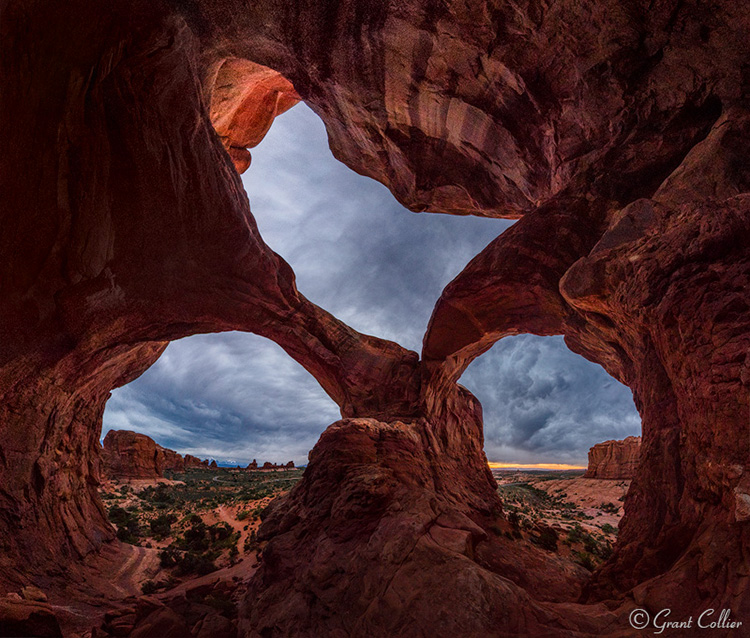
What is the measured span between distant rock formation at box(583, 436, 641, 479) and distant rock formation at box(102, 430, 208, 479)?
60.0 metres

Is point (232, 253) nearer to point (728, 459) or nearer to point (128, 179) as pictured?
point (128, 179)

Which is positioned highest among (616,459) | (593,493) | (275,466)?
(616,459)

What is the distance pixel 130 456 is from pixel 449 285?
44554 mm

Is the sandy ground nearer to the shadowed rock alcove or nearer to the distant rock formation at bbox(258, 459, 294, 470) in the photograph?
the shadowed rock alcove

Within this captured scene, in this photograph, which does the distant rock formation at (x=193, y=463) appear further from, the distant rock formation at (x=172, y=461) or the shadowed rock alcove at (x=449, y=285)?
the shadowed rock alcove at (x=449, y=285)

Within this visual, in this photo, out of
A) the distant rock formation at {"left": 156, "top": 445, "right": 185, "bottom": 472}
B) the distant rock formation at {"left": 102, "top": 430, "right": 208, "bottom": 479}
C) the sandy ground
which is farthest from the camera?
the distant rock formation at {"left": 156, "top": 445, "right": 185, "bottom": 472}

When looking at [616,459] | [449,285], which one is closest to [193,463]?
[616,459]

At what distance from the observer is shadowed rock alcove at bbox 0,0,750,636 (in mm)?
4832

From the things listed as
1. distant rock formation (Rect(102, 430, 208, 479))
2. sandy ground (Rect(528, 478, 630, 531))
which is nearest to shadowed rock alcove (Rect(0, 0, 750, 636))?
sandy ground (Rect(528, 478, 630, 531))

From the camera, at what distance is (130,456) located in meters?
38.8

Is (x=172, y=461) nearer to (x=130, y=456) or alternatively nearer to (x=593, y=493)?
(x=130, y=456)

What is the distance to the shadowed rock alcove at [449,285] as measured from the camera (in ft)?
15.9

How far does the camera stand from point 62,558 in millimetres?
10852

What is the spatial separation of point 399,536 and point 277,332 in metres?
10.7
